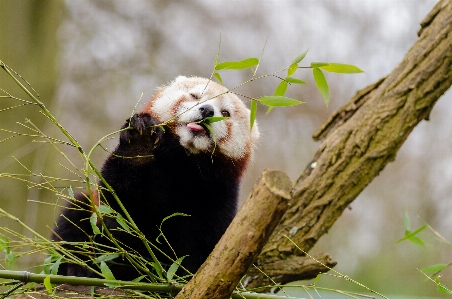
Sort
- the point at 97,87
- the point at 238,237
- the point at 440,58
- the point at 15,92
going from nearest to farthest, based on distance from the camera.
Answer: the point at 238,237 → the point at 440,58 → the point at 15,92 → the point at 97,87

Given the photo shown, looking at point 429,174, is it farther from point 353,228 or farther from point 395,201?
point 353,228

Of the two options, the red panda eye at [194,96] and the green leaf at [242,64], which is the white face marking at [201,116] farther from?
the green leaf at [242,64]

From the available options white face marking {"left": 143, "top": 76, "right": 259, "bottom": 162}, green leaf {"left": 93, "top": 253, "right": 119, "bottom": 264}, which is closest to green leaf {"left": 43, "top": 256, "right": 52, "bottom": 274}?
green leaf {"left": 93, "top": 253, "right": 119, "bottom": 264}

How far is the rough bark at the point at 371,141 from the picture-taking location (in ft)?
8.14

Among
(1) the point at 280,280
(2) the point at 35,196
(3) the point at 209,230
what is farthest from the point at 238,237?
(2) the point at 35,196

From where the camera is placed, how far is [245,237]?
4.12 feet

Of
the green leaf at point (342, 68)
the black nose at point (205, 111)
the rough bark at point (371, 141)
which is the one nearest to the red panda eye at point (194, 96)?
the black nose at point (205, 111)

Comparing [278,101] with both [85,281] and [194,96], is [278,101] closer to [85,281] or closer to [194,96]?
[85,281]

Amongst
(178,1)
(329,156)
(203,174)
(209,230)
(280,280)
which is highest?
(178,1)

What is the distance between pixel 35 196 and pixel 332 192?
7.60ft

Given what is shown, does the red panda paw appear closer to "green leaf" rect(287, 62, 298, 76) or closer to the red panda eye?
the red panda eye

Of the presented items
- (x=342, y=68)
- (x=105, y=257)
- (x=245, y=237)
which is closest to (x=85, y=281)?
(x=105, y=257)

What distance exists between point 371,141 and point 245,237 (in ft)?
4.80

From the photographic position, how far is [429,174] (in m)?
6.09
